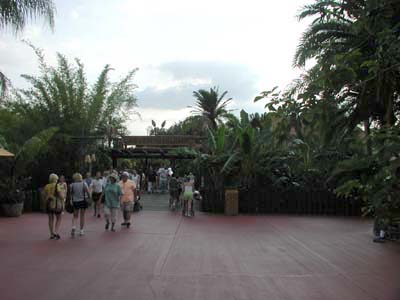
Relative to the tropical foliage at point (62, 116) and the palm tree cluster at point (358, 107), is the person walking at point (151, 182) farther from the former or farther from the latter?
the palm tree cluster at point (358, 107)

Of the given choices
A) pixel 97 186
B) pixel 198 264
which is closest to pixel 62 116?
pixel 97 186

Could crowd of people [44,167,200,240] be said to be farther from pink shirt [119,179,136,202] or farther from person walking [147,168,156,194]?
person walking [147,168,156,194]

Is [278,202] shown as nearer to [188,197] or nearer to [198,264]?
[188,197]

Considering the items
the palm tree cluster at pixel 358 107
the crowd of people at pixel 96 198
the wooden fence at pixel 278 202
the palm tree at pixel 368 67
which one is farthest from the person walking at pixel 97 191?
the palm tree at pixel 368 67

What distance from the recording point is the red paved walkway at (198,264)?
20.9 ft

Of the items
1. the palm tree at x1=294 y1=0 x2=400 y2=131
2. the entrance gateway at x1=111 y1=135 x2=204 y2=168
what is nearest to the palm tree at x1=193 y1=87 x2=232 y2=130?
the entrance gateway at x1=111 y1=135 x2=204 y2=168

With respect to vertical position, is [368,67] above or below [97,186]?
above

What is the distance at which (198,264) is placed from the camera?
826 centimetres

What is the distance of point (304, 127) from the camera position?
244 inches

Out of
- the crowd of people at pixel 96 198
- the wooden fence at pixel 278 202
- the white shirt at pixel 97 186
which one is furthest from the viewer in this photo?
the wooden fence at pixel 278 202

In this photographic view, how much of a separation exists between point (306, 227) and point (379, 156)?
908 cm

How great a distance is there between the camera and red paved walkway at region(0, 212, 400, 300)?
20.9 ft

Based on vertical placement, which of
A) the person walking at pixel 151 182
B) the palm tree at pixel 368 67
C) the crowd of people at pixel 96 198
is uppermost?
the palm tree at pixel 368 67

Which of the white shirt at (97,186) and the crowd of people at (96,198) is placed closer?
the crowd of people at (96,198)
